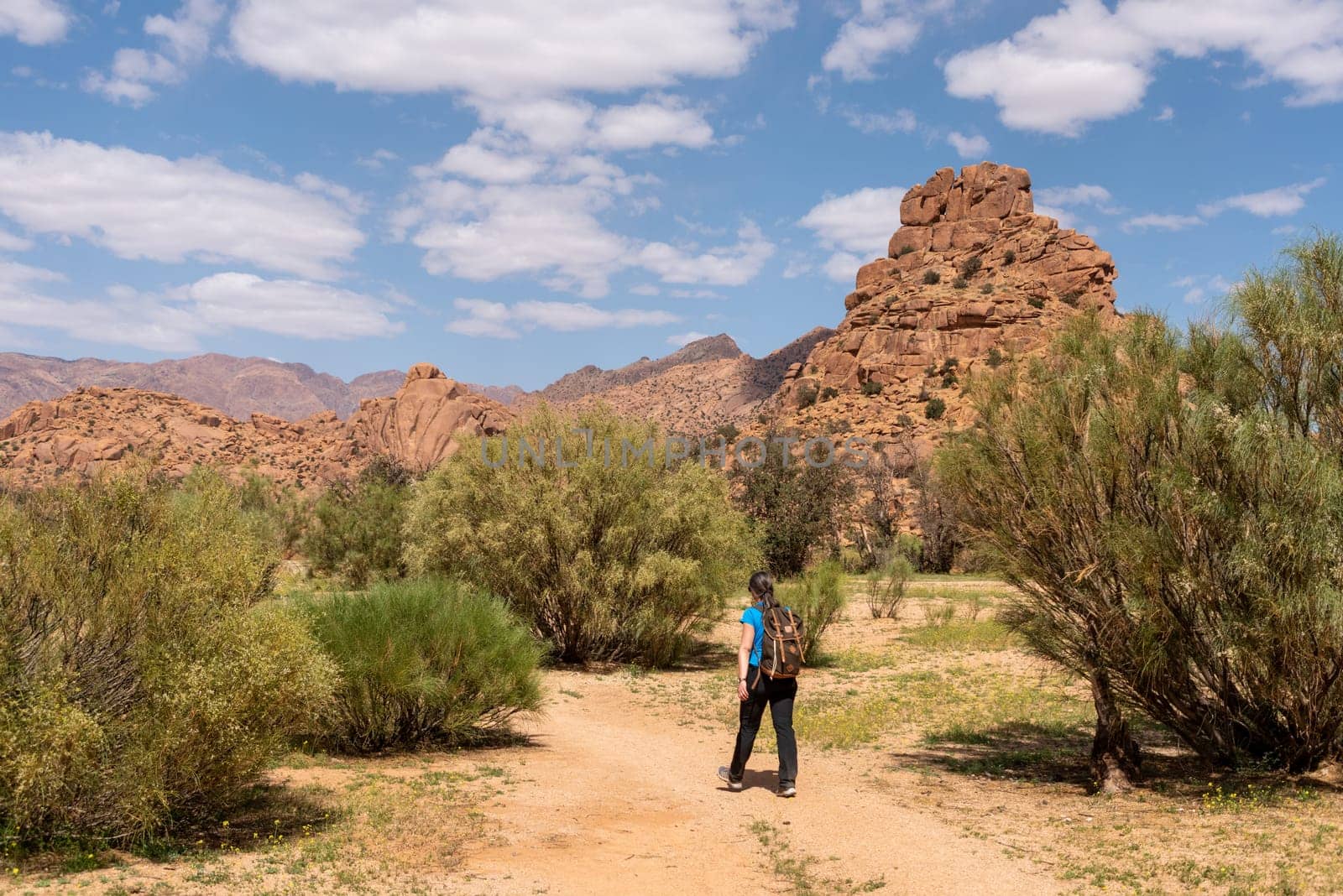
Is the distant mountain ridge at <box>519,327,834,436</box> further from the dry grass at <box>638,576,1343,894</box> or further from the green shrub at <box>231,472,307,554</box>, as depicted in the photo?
the dry grass at <box>638,576,1343,894</box>

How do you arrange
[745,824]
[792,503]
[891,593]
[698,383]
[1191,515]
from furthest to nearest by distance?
[698,383], [792,503], [891,593], [1191,515], [745,824]

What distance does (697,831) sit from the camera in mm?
8047

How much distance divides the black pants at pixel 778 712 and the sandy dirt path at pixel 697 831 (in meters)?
0.37

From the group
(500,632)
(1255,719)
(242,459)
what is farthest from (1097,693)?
(242,459)

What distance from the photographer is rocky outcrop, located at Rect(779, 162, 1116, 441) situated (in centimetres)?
7275

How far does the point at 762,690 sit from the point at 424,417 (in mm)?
74635

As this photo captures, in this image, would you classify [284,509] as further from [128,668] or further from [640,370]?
[640,370]

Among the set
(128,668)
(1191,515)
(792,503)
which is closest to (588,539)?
(1191,515)

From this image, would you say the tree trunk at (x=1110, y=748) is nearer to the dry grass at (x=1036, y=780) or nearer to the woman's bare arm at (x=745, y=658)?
the dry grass at (x=1036, y=780)

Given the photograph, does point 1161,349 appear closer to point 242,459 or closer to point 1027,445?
point 1027,445

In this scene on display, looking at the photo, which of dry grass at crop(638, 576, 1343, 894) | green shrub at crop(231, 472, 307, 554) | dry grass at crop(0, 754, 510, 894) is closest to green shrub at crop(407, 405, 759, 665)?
dry grass at crop(638, 576, 1343, 894)

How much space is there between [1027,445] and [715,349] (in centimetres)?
15374

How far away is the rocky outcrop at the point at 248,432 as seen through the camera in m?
78.1

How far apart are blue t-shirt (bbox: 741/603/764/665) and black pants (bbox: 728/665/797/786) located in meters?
0.10
